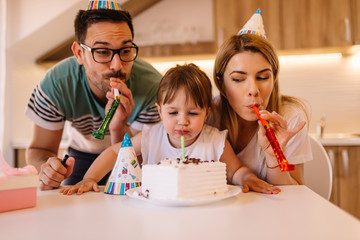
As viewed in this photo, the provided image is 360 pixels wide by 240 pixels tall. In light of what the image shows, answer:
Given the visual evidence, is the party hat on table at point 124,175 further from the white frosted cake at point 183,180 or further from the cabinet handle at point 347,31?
the cabinet handle at point 347,31

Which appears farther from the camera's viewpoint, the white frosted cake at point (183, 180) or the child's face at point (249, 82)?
the child's face at point (249, 82)

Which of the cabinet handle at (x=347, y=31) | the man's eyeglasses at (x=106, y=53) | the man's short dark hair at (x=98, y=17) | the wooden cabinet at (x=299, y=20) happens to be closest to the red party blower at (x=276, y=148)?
the man's eyeglasses at (x=106, y=53)

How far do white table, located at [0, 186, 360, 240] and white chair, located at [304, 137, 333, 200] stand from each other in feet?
1.83

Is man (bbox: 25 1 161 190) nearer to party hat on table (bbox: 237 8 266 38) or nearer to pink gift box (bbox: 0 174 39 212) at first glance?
party hat on table (bbox: 237 8 266 38)

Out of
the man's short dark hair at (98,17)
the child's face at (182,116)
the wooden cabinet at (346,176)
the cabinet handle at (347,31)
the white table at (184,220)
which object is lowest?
the wooden cabinet at (346,176)

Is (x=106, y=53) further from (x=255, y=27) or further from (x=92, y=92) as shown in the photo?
(x=255, y=27)

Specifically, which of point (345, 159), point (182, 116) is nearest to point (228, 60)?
point (182, 116)

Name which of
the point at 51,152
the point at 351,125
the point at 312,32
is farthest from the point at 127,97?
the point at 351,125

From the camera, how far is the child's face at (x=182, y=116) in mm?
1077

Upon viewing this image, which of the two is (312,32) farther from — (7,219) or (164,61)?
(7,219)

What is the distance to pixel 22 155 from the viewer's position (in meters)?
2.91

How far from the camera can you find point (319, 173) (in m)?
1.35

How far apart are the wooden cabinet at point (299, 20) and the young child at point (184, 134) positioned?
6.16ft

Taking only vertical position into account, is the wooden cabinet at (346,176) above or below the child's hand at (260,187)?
below
